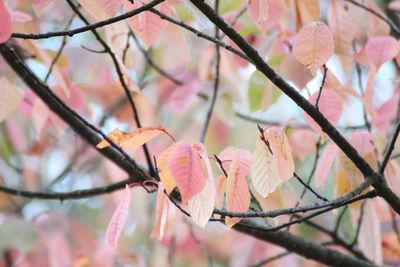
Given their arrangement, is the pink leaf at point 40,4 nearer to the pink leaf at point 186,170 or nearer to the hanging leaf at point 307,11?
the pink leaf at point 186,170

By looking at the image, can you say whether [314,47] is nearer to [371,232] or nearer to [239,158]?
[239,158]

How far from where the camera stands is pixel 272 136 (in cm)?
97

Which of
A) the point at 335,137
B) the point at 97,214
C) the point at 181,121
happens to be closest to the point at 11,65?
the point at 335,137

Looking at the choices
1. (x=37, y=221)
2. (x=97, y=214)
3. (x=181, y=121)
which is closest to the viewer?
(x=37, y=221)

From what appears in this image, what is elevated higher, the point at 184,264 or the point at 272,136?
the point at 184,264

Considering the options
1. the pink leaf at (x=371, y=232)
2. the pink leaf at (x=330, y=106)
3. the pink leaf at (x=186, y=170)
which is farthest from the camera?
the pink leaf at (x=371, y=232)

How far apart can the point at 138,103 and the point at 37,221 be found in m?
0.56

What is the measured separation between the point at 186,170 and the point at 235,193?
115 millimetres

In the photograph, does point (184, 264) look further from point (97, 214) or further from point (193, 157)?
point (193, 157)

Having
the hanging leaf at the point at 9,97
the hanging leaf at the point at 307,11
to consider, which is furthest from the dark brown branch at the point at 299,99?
the hanging leaf at the point at 9,97

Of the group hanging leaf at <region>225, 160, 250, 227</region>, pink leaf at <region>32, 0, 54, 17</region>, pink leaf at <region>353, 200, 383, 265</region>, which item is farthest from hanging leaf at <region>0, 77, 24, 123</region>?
pink leaf at <region>353, 200, 383, 265</region>

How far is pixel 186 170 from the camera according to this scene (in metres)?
0.86

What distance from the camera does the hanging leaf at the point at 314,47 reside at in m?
0.93

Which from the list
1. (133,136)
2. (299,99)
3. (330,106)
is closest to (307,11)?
(330,106)
